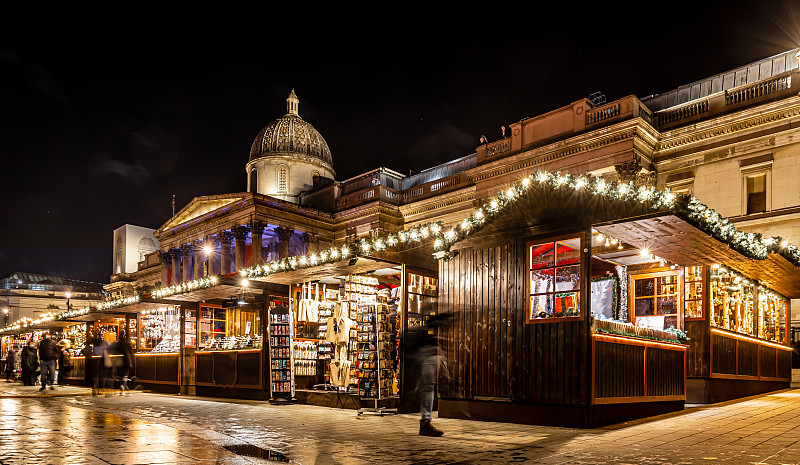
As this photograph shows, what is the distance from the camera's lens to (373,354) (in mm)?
12305

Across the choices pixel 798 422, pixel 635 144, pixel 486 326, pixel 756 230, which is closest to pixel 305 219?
pixel 635 144

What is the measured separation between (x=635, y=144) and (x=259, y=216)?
2479 cm

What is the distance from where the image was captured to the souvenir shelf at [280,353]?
14.5 m

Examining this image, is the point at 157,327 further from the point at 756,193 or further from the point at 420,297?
the point at 756,193

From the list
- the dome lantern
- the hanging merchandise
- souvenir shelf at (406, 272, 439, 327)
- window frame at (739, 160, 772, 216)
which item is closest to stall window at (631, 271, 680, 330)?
souvenir shelf at (406, 272, 439, 327)

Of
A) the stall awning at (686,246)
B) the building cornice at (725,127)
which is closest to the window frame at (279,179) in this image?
the building cornice at (725,127)

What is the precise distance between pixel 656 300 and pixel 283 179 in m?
40.5

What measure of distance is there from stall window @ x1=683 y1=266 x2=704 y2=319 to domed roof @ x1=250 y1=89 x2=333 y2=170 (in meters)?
41.1

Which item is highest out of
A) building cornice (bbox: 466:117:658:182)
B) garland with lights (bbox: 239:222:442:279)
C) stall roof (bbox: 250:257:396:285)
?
building cornice (bbox: 466:117:658:182)

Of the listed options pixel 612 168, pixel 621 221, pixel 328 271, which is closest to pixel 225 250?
pixel 612 168

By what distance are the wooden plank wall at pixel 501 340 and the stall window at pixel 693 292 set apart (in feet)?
17.1

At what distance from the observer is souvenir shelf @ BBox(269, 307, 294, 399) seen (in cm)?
1452

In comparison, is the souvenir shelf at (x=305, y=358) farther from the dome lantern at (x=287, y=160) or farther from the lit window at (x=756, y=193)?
the dome lantern at (x=287, y=160)

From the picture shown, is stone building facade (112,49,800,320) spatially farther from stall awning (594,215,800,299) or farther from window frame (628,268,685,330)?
window frame (628,268,685,330)
